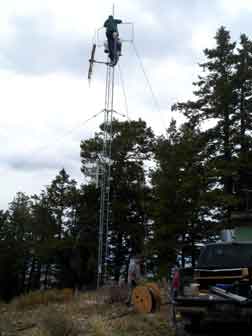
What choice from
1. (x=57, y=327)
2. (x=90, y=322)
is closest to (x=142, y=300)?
(x=90, y=322)

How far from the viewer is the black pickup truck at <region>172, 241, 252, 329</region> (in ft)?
34.9

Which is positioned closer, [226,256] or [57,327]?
[57,327]

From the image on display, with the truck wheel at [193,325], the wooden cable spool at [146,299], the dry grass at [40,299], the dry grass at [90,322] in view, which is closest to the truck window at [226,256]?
the truck wheel at [193,325]

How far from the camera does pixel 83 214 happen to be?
4450 centimetres

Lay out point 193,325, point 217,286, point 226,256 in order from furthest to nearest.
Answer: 1. point 226,256
2. point 193,325
3. point 217,286

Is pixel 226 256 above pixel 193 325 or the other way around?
above

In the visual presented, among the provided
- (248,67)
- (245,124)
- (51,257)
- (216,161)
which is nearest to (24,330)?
(216,161)

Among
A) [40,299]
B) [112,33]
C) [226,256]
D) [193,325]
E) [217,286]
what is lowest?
[193,325]

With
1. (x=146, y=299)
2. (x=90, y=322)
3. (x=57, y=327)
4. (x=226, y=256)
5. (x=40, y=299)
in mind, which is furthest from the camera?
(x=40, y=299)

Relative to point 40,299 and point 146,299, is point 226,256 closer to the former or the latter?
point 146,299

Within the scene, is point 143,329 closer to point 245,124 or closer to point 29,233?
point 245,124

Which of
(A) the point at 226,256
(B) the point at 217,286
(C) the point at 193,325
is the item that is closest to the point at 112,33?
(A) the point at 226,256

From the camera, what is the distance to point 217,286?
1127 centimetres

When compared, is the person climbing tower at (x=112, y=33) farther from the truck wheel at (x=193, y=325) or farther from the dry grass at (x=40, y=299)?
the truck wheel at (x=193, y=325)
